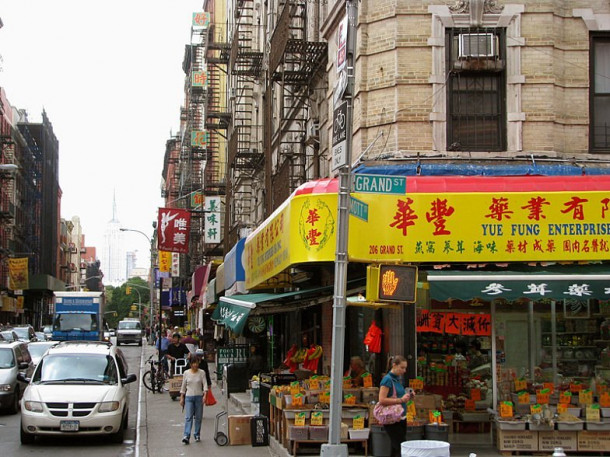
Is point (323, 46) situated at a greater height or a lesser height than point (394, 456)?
greater

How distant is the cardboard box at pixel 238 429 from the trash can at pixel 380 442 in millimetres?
3366

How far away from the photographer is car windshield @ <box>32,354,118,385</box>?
16953 mm

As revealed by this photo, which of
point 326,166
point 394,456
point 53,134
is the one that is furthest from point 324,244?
point 53,134

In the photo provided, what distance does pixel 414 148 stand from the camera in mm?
15289

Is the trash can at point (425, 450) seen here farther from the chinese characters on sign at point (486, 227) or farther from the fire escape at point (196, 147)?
the fire escape at point (196, 147)

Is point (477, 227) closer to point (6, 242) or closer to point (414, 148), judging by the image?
point (414, 148)

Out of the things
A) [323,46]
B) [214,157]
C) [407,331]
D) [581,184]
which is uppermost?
[214,157]

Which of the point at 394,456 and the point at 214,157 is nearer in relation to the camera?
the point at 394,456

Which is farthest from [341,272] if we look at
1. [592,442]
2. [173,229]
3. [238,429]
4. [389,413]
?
[173,229]

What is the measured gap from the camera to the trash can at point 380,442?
13030mm

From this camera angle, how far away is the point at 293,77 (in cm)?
2212

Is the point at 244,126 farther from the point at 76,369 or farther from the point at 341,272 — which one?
the point at 341,272

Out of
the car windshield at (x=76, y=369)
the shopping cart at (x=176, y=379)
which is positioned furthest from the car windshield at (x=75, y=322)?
the car windshield at (x=76, y=369)

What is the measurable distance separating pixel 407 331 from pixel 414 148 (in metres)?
3.14
